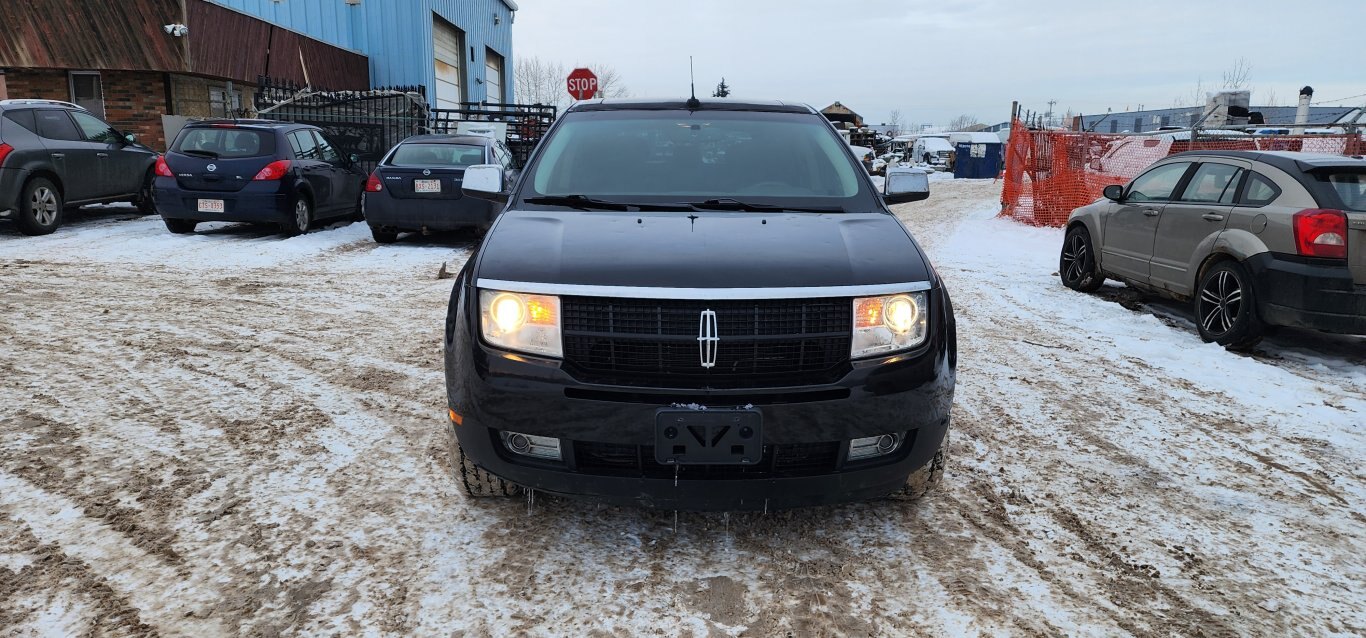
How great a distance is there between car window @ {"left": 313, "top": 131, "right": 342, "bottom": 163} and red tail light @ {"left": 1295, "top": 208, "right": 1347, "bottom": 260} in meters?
10.9

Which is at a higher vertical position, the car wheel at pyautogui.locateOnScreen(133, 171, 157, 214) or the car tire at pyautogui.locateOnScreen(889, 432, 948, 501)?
the car wheel at pyautogui.locateOnScreen(133, 171, 157, 214)

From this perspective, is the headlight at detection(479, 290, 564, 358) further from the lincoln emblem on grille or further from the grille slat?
the lincoln emblem on grille

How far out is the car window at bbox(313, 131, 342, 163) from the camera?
37.0 ft

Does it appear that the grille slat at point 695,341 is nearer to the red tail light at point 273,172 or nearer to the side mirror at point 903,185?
the side mirror at point 903,185

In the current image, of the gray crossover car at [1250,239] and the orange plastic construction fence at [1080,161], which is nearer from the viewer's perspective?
the gray crossover car at [1250,239]

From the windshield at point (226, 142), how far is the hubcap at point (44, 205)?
1698 mm

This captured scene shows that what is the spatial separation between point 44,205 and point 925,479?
37.6 ft

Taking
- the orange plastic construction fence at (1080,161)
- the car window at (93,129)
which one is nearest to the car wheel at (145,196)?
the car window at (93,129)

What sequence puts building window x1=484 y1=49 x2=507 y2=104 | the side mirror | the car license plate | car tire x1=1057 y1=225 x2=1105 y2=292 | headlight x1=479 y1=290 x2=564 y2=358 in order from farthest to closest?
building window x1=484 y1=49 x2=507 y2=104, car tire x1=1057 y1=225 x2=1105 y2=292, the side mirror, headlight x1=479 y1=290 x2=564 y2=358, the car license plate

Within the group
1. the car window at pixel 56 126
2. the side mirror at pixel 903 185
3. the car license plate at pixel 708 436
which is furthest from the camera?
the car window at pixel 56 126

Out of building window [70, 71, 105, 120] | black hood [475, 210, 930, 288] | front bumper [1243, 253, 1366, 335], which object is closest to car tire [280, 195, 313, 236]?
black hood [475, 210, 930, 288]

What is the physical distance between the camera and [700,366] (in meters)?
2.50

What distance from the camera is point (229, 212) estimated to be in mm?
9852

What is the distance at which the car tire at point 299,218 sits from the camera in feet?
33.4
